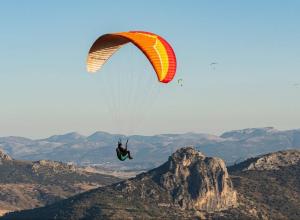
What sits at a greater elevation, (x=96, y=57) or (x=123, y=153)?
(x=96, y=57)

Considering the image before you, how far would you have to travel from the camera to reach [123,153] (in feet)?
324

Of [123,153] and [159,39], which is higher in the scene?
[159,39]

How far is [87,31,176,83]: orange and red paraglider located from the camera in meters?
100

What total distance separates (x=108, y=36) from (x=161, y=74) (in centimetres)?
968

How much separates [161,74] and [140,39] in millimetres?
6017

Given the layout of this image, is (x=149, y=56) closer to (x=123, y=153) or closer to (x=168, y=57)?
(x=168, y=57)

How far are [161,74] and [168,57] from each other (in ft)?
12.1

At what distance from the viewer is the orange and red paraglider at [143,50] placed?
100500mm

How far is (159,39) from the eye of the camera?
10394 centimetres

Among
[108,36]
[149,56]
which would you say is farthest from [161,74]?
[108,36]

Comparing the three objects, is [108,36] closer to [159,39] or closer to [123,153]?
[159,39]

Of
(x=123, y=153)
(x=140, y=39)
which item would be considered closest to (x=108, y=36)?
(x=140, y=39)

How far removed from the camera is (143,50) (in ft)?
329

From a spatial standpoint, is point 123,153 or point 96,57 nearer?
point 123,153
